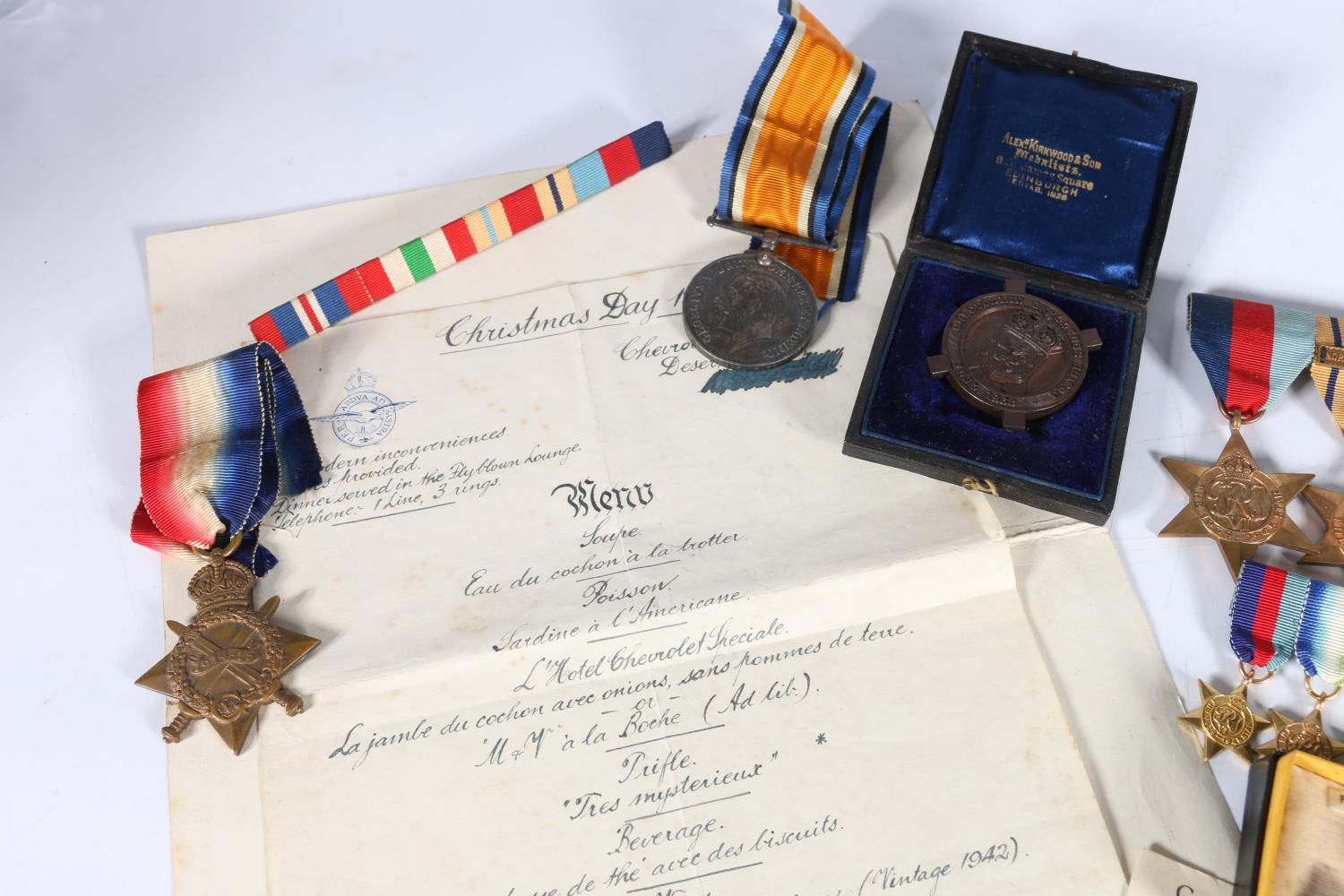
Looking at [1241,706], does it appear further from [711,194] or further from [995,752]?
[711,194]

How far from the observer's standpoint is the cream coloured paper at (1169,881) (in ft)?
5.97

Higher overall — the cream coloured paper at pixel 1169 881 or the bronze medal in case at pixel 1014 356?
the bronze medal in case at pixel 1014 356

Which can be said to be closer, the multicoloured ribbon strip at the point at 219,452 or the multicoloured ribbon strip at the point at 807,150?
the multicoloured ribbon strip at the point at 219,452

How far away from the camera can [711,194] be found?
2.36m

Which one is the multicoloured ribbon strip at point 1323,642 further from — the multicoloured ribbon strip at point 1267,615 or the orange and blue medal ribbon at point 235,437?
the orange and blue medal ribbon at point 235,437

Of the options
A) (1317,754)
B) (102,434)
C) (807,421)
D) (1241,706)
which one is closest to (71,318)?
(102,434)

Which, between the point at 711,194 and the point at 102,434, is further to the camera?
the point at 711,194

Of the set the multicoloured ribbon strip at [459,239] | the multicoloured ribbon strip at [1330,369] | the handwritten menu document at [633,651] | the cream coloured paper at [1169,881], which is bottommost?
the cream coloured paper at [1169,881]

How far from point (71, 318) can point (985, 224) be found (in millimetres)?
1987

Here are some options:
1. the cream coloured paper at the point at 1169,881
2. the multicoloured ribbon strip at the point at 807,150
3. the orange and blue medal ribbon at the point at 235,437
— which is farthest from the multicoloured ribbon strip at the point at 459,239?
the cream coloured paper at the point at 1169,881

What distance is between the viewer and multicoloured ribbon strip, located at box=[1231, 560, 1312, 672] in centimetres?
192

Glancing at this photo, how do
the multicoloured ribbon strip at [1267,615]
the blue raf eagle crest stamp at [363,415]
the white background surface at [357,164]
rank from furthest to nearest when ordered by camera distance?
the blue raf eagle crest stamp at [363,415] → the white background surface at [357,164] → the multicoloured ribbon strip at [1267,615]

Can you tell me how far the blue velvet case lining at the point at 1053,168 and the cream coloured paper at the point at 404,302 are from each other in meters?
0.18

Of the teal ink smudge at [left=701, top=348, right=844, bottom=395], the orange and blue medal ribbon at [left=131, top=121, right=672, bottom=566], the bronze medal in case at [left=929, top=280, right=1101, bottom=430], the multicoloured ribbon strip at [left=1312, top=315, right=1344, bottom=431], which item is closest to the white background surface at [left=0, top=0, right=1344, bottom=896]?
the multicoloured ribbon strip at [left=1312, top=315, right=1344, bottom=431]
